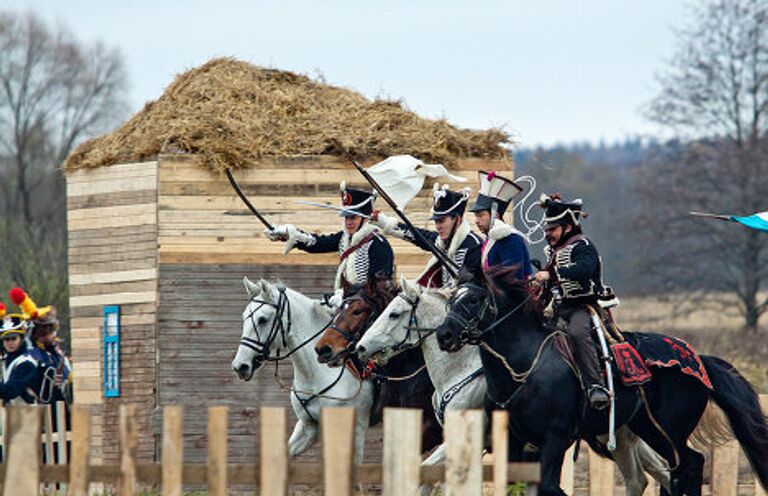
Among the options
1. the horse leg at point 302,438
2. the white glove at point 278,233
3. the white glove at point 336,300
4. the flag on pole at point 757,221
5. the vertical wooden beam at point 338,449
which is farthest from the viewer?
the white glove at point 278,233

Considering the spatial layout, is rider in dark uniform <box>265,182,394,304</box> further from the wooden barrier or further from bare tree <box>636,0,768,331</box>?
bare tree <box>636,0,768,331</box>

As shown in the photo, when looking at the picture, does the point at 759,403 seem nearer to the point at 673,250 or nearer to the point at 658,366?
A: the point at 658,366

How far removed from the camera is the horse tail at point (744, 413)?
549 inches

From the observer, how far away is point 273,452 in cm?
820

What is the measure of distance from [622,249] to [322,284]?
59036 mm

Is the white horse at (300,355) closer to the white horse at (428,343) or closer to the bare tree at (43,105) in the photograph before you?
the white horse at (428,343)

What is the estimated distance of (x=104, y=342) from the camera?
17.8 metres

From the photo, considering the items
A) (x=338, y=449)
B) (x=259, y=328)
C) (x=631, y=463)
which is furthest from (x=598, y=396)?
(x=338, y=449)

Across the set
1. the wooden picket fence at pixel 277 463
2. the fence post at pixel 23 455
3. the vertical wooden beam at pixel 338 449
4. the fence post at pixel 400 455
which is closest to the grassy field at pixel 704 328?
the wooden picket fence at pixel 277 463

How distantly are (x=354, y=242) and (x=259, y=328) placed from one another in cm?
127

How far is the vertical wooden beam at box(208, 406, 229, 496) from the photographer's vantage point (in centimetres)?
824

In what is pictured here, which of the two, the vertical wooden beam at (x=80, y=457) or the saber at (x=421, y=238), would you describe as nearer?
the vertical wooden beam at (x=80, y=457)

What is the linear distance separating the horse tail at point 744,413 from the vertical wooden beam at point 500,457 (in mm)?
6096

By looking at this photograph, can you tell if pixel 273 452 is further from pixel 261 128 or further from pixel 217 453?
pixel 261 128
